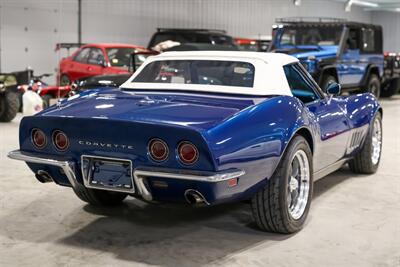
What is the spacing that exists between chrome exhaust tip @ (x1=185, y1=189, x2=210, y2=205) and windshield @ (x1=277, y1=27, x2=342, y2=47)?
8820 mm

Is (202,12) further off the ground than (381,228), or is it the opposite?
(202,12)

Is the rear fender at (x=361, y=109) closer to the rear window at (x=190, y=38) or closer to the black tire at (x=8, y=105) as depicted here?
the black tire at (x=8, y=105)

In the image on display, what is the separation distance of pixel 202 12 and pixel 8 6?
7.21 meters

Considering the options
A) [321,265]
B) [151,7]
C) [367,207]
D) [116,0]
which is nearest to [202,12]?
[151,7]

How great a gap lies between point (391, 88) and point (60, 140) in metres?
13.2

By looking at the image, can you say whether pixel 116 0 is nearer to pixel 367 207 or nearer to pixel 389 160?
pixel 389 160

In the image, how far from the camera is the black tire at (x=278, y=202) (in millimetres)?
3594

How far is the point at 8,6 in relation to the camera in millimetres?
13273

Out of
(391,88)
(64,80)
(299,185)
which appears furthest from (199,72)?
(391,88)

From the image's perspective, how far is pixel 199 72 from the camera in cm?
441

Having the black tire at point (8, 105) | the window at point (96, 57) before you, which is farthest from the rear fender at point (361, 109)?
the window at point (96, 57)

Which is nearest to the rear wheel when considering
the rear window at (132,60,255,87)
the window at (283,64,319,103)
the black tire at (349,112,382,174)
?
the black tire at (349,112,382,174)

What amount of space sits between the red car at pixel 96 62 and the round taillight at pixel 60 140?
25.8 ft

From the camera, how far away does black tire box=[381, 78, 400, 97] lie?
50.0ft
